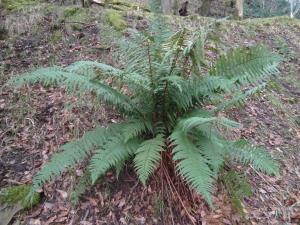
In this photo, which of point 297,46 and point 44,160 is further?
point 297,46

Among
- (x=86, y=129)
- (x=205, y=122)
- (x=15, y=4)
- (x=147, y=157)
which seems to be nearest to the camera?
(x=205, y=122)

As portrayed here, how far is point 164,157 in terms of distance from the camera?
3.32 m

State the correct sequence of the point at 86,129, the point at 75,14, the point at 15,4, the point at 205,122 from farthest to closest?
1. the point at 15,4
2. the point at 75,14
3. the point at 86,129
4. the point at 205,122

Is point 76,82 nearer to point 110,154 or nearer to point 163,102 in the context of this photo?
point 110,154

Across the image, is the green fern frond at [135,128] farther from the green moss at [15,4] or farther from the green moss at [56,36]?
the green moss at [15,4]

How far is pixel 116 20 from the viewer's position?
227 inches

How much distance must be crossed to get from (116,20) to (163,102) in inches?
111

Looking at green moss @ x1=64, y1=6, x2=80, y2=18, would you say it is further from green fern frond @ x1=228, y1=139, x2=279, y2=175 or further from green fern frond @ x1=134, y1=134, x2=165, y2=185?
green fern frond @ x1=228, y1=139, x2=279, y2=175

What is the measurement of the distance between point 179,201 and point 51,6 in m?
4.41

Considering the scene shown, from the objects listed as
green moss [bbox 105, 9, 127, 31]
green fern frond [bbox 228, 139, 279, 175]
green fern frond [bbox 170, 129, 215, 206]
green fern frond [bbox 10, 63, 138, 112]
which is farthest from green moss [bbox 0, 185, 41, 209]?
green moss [bbox 105, 9, 127, 31]

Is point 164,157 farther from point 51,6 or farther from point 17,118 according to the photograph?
point 51,6

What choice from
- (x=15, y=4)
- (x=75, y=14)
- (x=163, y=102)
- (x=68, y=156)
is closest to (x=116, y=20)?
(x=75, y=14)

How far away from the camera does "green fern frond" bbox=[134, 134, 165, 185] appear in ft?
9.34

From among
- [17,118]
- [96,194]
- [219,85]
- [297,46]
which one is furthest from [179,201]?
[297,46]
